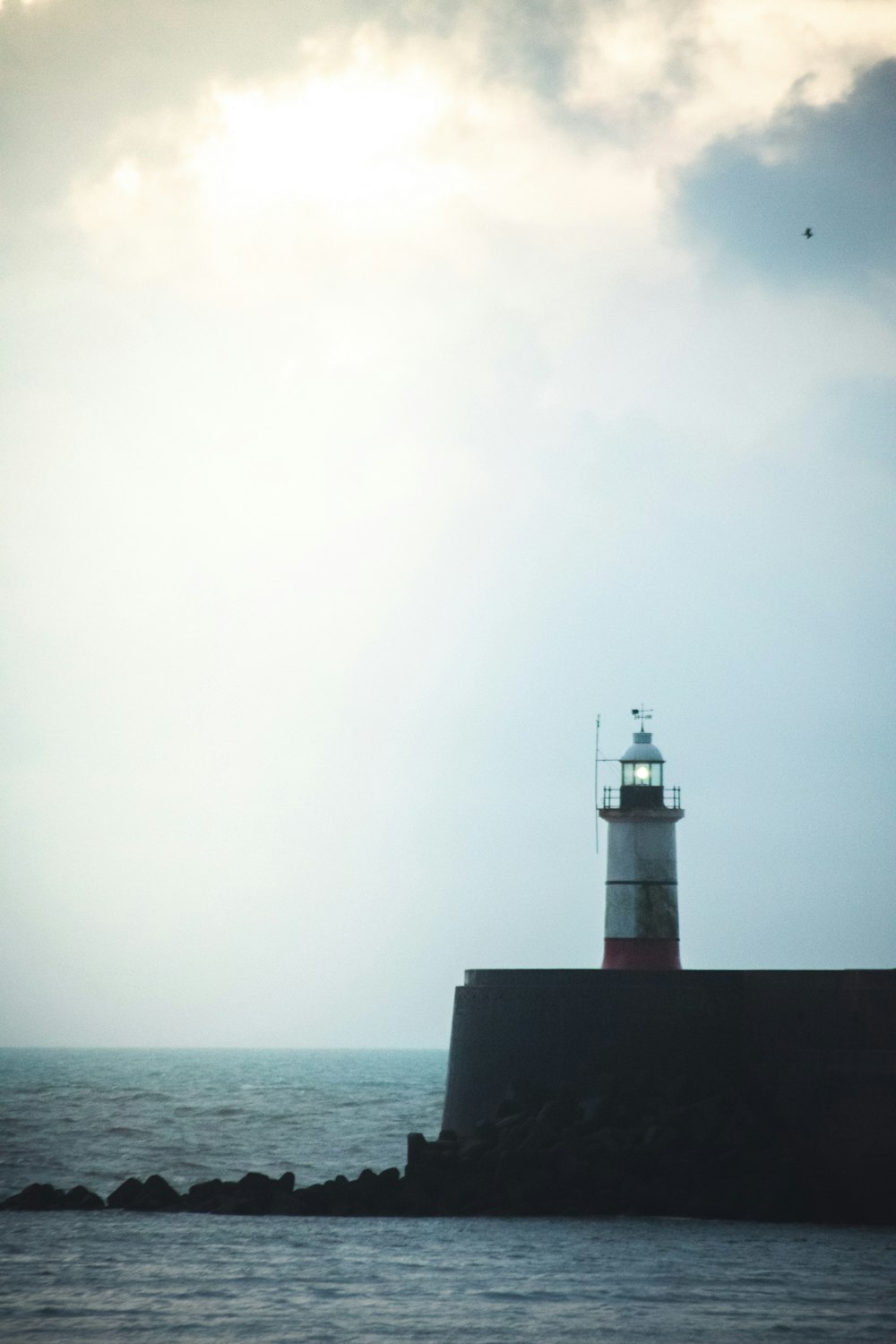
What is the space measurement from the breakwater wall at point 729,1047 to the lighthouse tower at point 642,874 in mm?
2087

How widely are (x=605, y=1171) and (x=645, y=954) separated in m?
4.43

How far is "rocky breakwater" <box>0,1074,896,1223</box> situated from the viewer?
15.4 metres

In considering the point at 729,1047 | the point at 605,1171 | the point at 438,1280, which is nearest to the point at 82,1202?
the point at 605,1171

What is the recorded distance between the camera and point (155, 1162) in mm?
26391

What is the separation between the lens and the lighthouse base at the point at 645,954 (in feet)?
64.2

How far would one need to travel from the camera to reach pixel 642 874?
20.0 metres

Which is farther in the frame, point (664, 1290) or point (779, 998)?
point (779, 998)

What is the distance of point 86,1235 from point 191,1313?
4250 mm

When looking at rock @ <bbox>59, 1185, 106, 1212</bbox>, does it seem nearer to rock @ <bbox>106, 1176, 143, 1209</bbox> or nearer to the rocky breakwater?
rock @ <bbox>106, 1176, 143, 1209</bbox>

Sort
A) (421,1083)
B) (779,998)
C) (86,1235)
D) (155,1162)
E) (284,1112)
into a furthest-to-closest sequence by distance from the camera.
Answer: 1. (421,1083)
2. (284,1112)
3. (155,1162)
4. (779,998)
5. (86,1235)

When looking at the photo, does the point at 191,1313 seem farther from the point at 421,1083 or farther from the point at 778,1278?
the point at 421,1083

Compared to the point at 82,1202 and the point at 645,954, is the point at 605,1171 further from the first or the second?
the point at 82,1202

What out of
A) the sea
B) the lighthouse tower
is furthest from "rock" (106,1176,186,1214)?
the lighthouse tower

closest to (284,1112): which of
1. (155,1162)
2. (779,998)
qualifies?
(155,1162)
